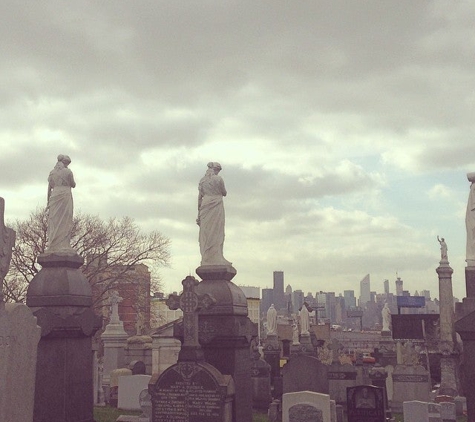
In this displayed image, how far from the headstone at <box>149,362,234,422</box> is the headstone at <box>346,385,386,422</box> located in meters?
3.94

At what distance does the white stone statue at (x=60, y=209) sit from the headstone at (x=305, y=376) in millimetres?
6002

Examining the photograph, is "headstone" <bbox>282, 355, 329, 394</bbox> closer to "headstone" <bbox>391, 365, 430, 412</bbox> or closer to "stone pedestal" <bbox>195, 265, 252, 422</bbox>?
"stone pedestal" <bbox>195, 265, 252, 422</bbox>

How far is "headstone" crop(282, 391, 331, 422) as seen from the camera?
1062 centimetres

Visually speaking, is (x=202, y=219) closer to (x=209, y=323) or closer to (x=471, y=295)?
(x=209, y=323)

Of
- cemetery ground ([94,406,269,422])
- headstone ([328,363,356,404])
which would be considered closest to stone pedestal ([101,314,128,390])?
cemetery ground ([94,406,269,422])

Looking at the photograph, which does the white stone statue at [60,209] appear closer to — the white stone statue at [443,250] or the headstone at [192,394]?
the headstone at [192,394]

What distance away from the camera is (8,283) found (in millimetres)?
26500

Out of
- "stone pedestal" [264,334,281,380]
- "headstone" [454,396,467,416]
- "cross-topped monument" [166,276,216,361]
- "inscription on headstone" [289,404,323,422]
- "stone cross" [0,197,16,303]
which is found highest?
"stone cross" [0,197,16,303]

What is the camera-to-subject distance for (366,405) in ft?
39.3

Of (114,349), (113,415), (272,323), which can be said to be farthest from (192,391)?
(272,323)

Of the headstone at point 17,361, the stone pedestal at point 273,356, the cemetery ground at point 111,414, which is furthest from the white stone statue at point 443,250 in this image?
the headstone at point 17,361

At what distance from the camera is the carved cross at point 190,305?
937 centimetres

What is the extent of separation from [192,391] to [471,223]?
5655mm

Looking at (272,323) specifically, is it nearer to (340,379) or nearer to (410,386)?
(410,386)
